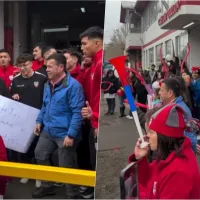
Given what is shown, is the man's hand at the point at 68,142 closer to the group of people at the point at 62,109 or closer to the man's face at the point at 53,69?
the group of people at the point at 62,109

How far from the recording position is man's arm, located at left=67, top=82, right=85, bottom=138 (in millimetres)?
2295

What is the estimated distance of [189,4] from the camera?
45.8 inches

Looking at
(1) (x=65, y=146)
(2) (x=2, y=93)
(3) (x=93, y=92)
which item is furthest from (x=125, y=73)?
(2) (x=2, y=93)

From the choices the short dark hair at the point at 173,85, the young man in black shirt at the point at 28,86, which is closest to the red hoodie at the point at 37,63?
the young man in black shirt at the point at 28,86

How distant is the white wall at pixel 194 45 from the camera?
1.20 m

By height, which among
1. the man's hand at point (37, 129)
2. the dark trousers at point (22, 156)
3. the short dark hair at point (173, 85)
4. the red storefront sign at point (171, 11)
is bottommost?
the dark trousers at point (22, 156)

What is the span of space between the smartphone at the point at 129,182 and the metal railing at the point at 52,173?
0.64m

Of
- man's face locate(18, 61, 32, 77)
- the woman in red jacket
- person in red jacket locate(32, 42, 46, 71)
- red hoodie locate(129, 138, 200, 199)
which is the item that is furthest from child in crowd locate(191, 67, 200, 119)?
person in red jacket locate(32, 42, 46, 71)

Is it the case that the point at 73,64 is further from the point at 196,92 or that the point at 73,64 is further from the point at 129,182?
the point at 129,182

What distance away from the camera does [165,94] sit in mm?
1694

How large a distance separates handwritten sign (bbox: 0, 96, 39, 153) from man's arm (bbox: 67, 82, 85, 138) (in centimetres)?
38

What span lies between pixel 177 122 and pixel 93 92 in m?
0.78

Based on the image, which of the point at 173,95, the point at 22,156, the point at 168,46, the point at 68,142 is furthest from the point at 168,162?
the point at 22,156

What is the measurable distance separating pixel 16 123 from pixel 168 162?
4.97ft
